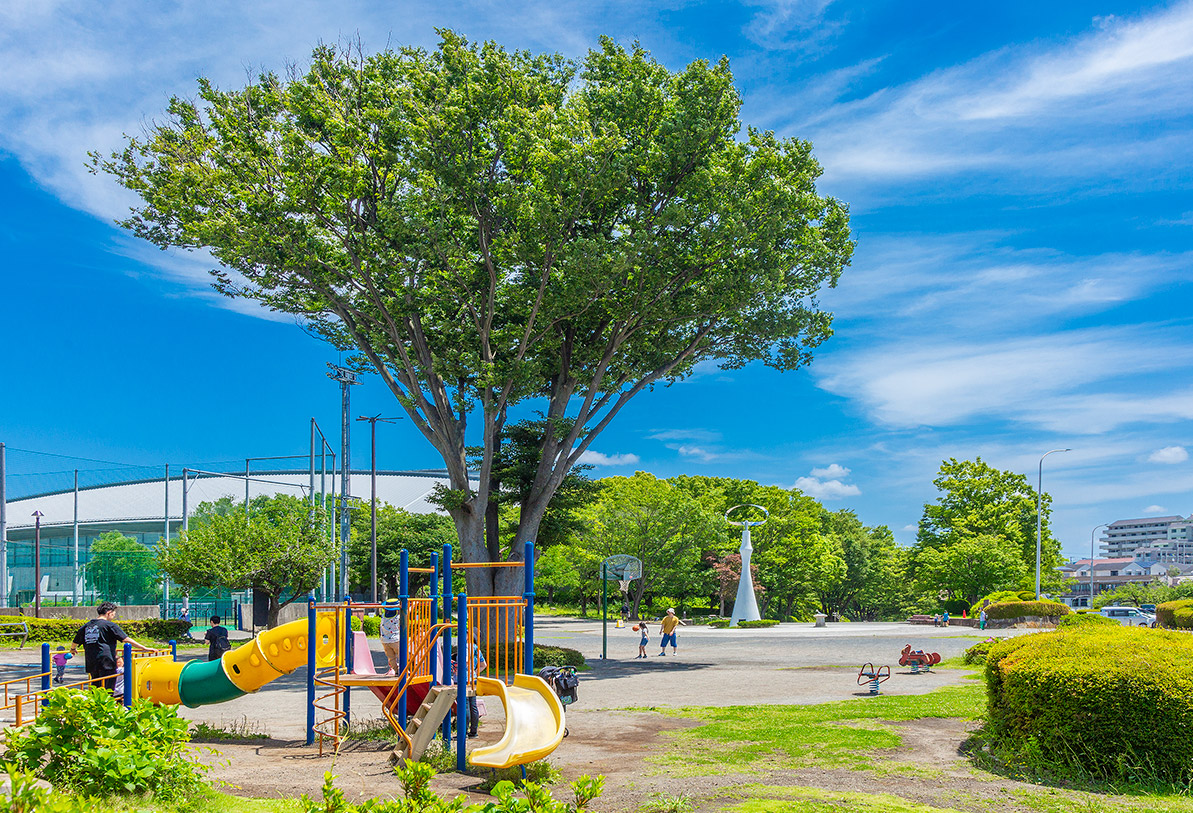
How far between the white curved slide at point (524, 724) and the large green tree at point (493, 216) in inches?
482

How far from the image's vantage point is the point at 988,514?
6084 centimetres

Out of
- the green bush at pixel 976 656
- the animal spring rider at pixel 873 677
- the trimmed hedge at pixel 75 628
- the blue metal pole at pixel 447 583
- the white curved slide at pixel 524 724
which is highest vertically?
the blue metal pole at pixel 447 583

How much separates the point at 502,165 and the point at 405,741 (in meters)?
14.5

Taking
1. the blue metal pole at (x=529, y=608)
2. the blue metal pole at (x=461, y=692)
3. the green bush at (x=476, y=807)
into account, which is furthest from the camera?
the blue metal pole at (x=529, y=608)

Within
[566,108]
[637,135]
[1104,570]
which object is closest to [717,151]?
[637,135]

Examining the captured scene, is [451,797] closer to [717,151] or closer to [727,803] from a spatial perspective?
[727,803]

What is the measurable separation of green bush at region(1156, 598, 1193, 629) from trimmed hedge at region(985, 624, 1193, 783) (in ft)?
91.3

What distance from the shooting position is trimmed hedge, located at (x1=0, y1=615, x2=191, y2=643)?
105ft

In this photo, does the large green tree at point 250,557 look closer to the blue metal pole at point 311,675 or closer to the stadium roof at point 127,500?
the blue metal pole at point 311,675

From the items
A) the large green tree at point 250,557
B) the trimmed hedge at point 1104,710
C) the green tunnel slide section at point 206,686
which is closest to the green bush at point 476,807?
the trimmed hedge at point 1104,710

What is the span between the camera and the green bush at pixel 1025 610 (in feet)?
130

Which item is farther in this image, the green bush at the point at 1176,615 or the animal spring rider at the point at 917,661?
the green bush at the point at 1176,615

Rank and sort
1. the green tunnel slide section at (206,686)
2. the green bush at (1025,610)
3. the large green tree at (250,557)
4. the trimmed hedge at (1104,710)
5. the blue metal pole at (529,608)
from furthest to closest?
the green bush at (1025,610) → the large green tree at (250,557) → the green tunnel slide section at (206,686) → the blue metal pole at (529,608) → the trimmed hedge at (1104,710)

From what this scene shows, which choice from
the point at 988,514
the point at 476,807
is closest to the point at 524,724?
the point at 476,807
